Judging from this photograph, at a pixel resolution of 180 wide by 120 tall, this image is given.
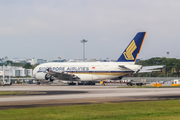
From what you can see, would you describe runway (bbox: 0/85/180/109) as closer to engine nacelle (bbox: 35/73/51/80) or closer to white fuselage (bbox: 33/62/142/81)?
white fuselage (bbox: 33/62/142/81)

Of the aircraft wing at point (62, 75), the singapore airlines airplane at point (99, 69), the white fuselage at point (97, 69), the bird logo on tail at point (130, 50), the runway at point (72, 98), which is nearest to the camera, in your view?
the runway at point (72, 98)

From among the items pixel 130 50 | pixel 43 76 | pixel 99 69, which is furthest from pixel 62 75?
pixel 130 50

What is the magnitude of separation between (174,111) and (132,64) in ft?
180

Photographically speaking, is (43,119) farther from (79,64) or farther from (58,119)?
(79,64)

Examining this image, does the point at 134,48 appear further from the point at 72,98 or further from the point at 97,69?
the point at 72,98

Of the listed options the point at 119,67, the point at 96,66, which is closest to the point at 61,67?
the point at 96,66

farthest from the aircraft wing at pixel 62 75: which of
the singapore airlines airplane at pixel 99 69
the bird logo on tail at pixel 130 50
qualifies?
the bird logo on tail at pixel 130 50

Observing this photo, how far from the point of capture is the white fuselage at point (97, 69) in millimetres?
77269

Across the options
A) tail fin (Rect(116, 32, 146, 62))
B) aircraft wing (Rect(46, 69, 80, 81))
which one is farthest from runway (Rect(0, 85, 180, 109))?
aircraft wing (Rect(46, 69, 80, 81))

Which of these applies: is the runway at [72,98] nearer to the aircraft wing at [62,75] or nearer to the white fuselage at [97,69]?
the white fuselage at [97,69]

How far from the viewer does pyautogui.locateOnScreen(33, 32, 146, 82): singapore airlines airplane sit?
7794 centimetres

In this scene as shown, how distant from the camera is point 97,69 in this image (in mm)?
80375

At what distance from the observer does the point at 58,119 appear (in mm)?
19609

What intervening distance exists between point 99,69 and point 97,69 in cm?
57
